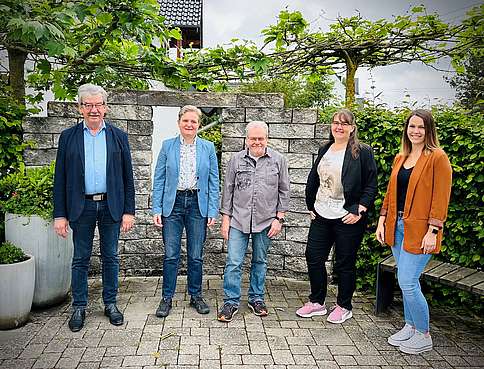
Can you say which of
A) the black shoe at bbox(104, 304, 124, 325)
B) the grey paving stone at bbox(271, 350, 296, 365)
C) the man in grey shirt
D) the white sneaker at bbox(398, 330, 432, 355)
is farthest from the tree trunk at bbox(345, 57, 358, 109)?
the black shoe at bbox(104, 304, 124, 325)

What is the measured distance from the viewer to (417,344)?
12.0ft

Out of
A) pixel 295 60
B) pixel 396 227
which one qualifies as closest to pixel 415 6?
pixel 295 60

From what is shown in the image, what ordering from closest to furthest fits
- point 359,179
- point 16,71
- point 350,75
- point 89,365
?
point 89,365, point 359,179, point 16,71, point 350,75

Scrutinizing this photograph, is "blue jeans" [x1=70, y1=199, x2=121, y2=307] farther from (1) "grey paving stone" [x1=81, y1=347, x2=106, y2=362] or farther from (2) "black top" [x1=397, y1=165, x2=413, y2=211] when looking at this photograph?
(2) "black top" [x1=397, y1=165, x2=413, y2=211]

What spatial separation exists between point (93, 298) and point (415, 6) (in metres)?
4.55

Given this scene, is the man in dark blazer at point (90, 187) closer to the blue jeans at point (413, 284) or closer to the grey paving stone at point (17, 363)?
the grey paving stone at point (17, 363)

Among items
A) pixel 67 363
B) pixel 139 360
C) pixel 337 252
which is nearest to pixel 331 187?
pixel 337 252

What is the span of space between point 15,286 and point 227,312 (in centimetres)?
168

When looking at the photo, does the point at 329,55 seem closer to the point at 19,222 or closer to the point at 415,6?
the point at 415,6

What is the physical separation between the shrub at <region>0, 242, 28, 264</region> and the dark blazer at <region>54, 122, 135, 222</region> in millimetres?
485

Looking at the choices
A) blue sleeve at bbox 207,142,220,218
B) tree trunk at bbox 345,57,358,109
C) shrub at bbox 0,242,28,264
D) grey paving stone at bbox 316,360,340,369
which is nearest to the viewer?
grey paving stone at bbox 316,360,340,369

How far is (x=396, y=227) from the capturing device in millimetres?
3713

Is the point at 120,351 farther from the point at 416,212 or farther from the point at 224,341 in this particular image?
the point at 416,212

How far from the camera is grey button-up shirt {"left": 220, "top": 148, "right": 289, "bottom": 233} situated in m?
4.09
